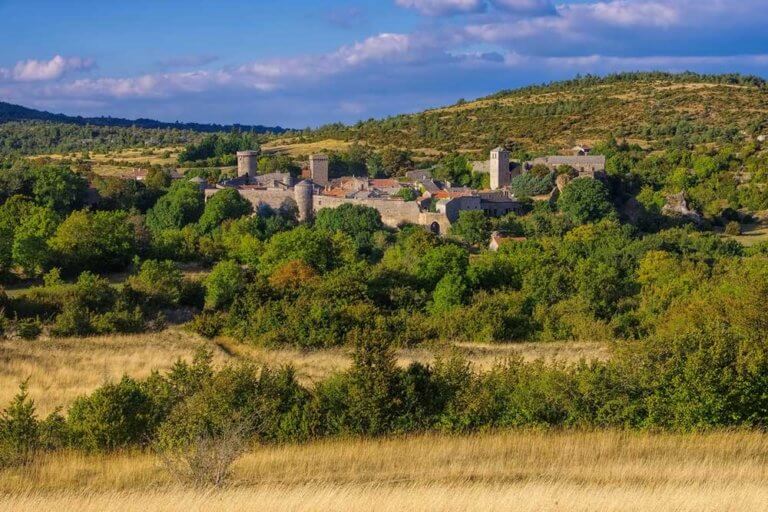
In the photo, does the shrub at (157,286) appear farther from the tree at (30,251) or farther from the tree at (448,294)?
the tree at (448,294)

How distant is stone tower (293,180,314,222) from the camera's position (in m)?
47.8

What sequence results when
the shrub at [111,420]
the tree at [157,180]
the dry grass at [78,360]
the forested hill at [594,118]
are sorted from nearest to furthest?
the shrub at [111,420], the dry grass at [78,360], the tree at [157,180], the forested hill at [594,118]

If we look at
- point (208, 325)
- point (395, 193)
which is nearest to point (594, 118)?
point (395, 193)

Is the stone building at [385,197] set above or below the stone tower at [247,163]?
below

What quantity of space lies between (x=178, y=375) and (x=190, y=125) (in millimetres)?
191455

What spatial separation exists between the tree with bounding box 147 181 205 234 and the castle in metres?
1.43

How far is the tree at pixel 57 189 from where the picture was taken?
153 feet

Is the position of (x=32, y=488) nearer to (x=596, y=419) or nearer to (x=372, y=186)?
(x=596, y=419)

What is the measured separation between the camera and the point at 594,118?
81500 mm

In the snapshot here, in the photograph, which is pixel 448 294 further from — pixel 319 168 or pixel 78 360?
pixel 319 168

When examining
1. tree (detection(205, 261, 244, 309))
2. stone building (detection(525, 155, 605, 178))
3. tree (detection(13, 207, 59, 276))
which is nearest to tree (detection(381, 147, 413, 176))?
stone building (detection(525, 155, 605, 178))

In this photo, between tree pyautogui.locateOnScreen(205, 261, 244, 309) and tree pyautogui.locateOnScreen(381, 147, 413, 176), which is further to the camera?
tree pyautogui.locateOnScreen(381, 147, 413, 176)

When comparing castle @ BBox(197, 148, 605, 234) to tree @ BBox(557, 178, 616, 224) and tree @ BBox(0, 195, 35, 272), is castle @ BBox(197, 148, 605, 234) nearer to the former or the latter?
tree @ BBox(557, 178, 616, 224)

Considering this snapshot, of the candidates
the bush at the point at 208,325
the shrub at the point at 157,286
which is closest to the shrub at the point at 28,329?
the shrub at the point at 157,286
